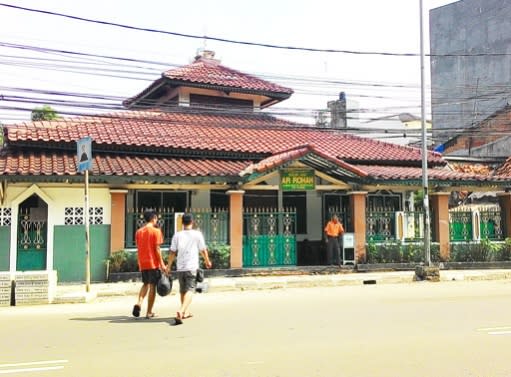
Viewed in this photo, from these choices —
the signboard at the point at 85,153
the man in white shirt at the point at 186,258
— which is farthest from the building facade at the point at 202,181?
the man in white shirt at the point at 186,258

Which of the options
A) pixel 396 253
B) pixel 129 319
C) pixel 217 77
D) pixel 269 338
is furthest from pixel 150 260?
pixel 217 77

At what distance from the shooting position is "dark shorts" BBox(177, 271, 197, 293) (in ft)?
→ 27.4

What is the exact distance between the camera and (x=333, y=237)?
1574 centimetres

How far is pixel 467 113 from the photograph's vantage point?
36.0 meters

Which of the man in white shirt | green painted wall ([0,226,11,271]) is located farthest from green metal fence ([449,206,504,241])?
Result: green painted wall ([0,226,11,271])

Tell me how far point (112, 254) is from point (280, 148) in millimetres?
6951

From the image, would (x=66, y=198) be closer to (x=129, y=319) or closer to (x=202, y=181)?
(x=202, y=181)

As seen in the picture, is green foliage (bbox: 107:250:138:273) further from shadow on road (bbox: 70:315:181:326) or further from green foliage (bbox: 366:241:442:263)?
green foliage (bbox: 366:241:442:263)

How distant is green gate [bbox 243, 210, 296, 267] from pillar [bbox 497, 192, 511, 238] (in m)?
7.40

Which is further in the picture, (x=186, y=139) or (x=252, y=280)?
(x=186, y=139)

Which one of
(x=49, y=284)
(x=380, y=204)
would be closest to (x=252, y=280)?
(x=49, y=284)

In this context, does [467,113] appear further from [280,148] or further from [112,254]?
[112,254]

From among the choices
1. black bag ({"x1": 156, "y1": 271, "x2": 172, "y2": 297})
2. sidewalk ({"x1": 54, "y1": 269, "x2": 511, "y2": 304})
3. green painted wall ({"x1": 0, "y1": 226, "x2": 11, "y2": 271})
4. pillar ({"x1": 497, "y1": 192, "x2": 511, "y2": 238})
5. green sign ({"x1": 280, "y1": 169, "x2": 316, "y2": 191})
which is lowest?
sidewalk ({"x1": 54, "y1": 269, "x2": 511, "y2": 304})

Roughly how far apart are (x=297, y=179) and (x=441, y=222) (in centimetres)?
482
